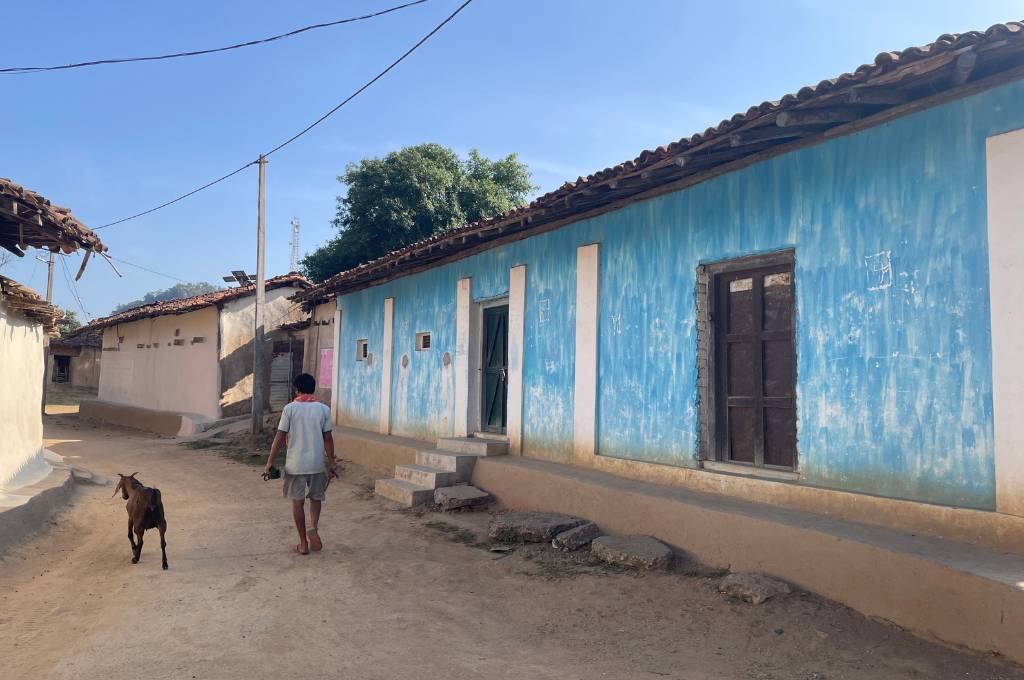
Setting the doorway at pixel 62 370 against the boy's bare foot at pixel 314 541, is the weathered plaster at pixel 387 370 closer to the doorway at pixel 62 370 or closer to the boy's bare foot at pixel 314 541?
the boy's bare foot at pixel 314 541

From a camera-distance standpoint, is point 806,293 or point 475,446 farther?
point 475,446

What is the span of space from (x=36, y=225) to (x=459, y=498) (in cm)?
491

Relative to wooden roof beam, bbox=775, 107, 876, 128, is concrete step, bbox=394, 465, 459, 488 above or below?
below

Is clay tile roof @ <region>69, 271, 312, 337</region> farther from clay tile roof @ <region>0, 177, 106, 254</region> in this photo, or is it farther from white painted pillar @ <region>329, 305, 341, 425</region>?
clay tile roof @ <region>0, 177, 106, 254</region>

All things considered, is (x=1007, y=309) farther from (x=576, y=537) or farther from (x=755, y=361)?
(x=576, y=537)

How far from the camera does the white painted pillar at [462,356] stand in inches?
378

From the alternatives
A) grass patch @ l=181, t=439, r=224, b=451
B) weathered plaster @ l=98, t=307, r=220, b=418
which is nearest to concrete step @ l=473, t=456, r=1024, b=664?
grass patch @ l=181, t=439, r=224, b=451

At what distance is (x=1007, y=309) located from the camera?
13.1ft

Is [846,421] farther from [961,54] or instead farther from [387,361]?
[387,361]

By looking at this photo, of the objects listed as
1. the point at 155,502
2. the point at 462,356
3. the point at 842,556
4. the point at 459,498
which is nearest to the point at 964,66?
the point at 842,556

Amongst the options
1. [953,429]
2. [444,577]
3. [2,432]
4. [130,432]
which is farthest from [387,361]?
[130,432]

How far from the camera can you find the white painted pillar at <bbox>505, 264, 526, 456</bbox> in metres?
8.48

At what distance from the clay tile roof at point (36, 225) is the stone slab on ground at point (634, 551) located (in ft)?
18.0

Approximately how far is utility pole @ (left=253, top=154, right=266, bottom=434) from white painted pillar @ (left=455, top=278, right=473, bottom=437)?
7081 mm
